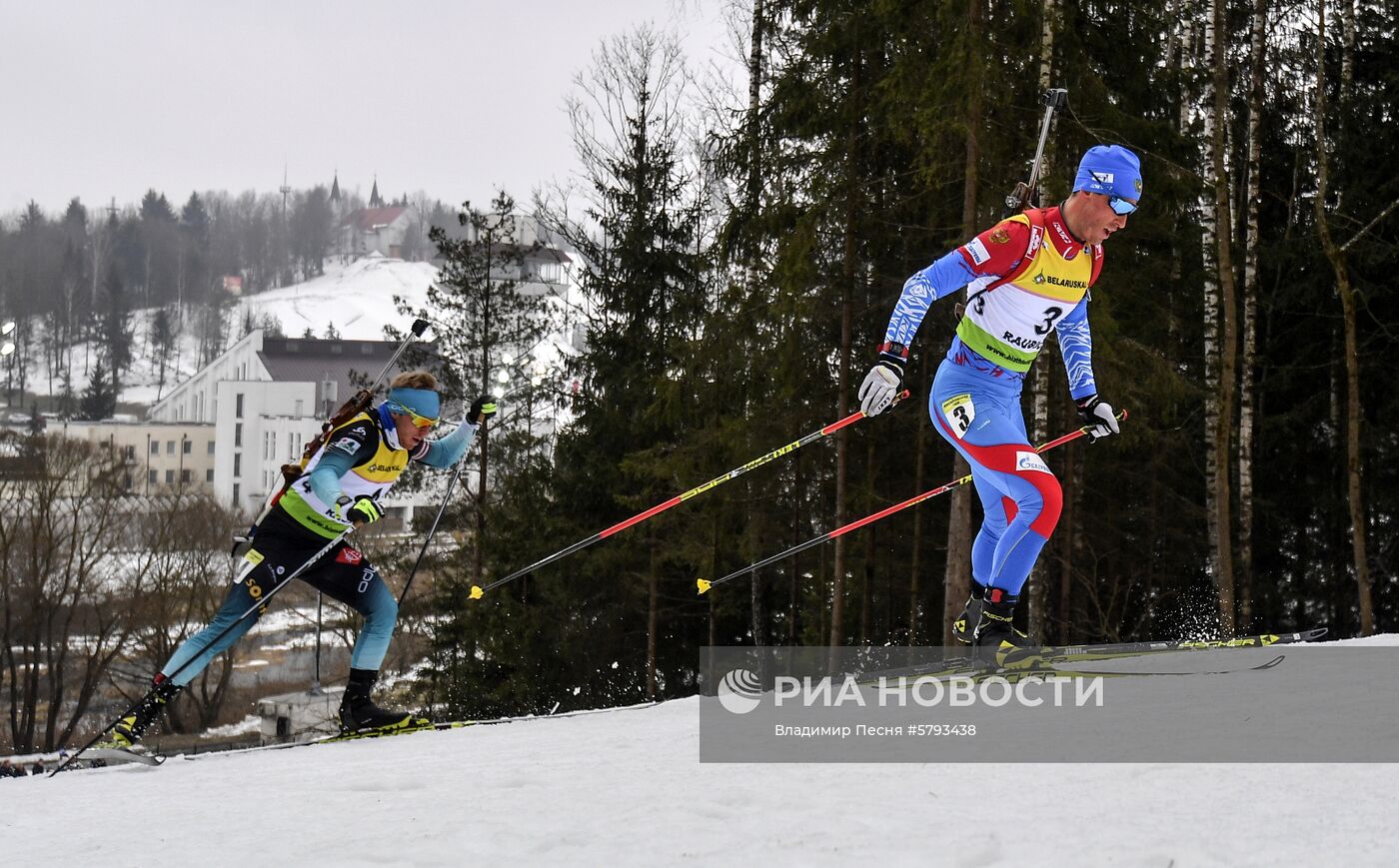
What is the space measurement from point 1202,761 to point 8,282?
381 ft

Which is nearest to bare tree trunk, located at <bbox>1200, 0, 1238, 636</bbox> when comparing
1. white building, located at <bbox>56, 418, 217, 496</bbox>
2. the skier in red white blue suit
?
the skier in red white blue suit

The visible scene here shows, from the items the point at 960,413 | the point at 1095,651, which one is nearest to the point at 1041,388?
the point at 1095,651

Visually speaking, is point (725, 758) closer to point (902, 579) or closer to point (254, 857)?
point (254, 857)

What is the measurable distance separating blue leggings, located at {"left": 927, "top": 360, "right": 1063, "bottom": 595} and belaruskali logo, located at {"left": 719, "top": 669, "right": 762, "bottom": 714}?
Answer: 128 centimetres

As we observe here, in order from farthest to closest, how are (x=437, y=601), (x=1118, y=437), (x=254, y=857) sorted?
1. (x=437, y=601)
2. (x=1118, y=437)
3. (x=254, y=857)

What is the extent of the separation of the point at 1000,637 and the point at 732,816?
271 centimetres

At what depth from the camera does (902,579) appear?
62.6 ft

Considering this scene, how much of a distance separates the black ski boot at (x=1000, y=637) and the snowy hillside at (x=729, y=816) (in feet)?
5.79

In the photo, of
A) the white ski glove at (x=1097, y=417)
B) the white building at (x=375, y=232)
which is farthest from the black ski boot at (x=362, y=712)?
the white building at (x=375, y=232)

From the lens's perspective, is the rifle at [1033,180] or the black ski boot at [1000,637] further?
the rifle at [1033,180]

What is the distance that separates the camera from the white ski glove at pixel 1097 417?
238 inches

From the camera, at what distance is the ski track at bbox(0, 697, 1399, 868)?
10.8 ft

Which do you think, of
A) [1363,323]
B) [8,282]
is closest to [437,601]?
[1363,323]

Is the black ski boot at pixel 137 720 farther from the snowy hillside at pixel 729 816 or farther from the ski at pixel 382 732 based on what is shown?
→ the snowy hillside at pixel 729 816
